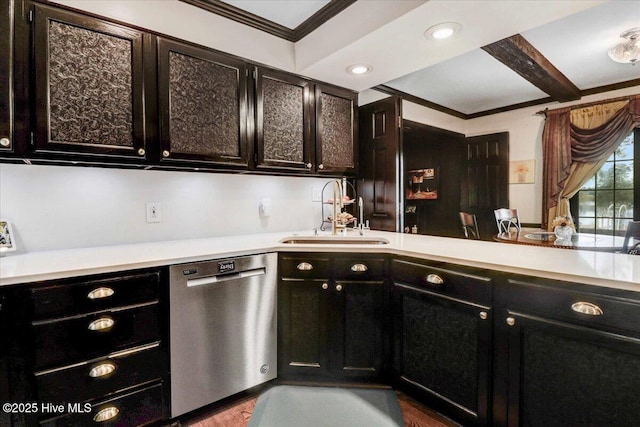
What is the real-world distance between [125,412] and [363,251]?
1.45 m

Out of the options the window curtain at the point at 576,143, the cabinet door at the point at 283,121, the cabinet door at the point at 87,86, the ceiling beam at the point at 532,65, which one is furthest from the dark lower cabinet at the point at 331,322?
the window curtain at the point at 576,143

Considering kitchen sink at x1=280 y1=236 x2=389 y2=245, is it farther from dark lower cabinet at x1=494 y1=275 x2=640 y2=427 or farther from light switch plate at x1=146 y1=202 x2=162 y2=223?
dark lower cabinet at x1=494 y1=275 x2=640 y2=427

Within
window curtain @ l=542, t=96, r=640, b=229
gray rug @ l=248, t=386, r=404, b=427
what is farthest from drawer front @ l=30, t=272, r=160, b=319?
window curtain @ l=542, t=96, r=640, b=229

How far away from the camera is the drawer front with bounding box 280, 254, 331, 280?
6.32 feet

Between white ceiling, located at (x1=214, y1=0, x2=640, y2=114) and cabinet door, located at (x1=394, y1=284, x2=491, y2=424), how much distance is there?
1512mm

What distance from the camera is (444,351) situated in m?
1.61

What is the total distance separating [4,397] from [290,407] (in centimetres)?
128

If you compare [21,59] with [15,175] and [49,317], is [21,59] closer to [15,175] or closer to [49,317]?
[15,175]

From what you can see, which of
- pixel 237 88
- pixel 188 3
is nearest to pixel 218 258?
pixel 237 88

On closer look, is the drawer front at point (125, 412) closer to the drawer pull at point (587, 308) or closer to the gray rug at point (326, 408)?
the gray rug at point (326, 408)

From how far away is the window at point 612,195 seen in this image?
142 inches

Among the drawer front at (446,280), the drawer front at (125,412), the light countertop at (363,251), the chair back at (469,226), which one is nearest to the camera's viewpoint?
the light countertop at (363,251)

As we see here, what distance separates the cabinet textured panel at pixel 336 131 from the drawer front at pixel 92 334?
5.56 ft

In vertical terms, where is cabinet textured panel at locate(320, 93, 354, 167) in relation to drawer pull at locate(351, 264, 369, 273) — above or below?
above
